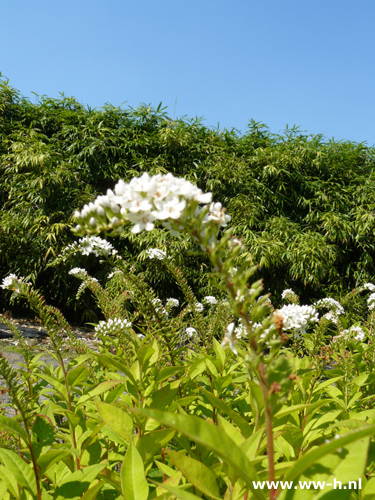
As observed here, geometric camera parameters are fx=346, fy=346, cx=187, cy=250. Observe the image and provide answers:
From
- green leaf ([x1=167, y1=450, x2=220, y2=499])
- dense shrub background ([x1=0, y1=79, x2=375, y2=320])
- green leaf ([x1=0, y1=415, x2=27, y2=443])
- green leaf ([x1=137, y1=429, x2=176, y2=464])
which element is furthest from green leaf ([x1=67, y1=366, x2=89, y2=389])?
dense shrub background ([x1=0, y1=79, x2=375, y2=320])

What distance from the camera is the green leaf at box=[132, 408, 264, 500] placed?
1.78 ft

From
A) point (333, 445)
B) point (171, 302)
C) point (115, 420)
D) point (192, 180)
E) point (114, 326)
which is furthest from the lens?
point (192, 180)

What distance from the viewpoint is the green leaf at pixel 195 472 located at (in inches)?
31.3

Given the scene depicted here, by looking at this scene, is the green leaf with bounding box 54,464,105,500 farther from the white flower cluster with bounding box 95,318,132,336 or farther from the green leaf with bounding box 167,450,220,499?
the white flower cluster with bounding box 95,318,132,336

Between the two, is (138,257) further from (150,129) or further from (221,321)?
(221,321)

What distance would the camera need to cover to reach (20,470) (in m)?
0.91

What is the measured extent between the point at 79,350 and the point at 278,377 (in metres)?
1.59

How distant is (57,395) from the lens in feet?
4.97

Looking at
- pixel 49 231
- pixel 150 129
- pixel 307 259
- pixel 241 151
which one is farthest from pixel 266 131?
pixel 49 231

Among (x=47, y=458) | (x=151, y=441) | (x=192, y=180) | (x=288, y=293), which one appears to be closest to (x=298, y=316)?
(x=151, y=441)

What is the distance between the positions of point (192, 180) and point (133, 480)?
657 cm

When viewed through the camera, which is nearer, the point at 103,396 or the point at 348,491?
the point at 348,491

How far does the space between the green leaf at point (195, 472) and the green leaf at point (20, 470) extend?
394 millimetres

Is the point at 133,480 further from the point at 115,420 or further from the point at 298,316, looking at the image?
the point at 298,316
